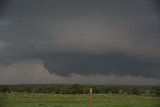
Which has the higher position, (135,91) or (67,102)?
(135,91)

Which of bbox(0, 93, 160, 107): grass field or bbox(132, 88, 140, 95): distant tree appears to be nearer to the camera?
bbox(0, 93, 160, 107): grass field

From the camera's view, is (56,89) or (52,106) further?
(56,89)

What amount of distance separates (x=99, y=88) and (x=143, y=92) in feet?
23.8

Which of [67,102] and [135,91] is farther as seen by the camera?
[135,91]

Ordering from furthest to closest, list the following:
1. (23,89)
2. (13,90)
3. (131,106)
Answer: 1. (23,89)
2. (13,90)
3. (131,106)

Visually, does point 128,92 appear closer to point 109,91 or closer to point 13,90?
point 109,91

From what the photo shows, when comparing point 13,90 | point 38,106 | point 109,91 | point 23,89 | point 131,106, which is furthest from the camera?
point 109,91

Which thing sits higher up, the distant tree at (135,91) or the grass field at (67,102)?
the distant tree at (135,91)

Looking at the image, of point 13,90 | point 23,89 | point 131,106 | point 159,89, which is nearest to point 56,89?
point 23,89

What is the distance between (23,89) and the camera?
166 ft

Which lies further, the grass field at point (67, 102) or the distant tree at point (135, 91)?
the distant tree at point (135, 91)

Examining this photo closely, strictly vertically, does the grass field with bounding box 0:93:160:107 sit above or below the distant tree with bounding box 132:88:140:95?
below

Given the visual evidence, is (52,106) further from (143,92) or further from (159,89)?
(143,92)

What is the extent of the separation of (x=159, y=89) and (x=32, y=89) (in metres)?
17.1
